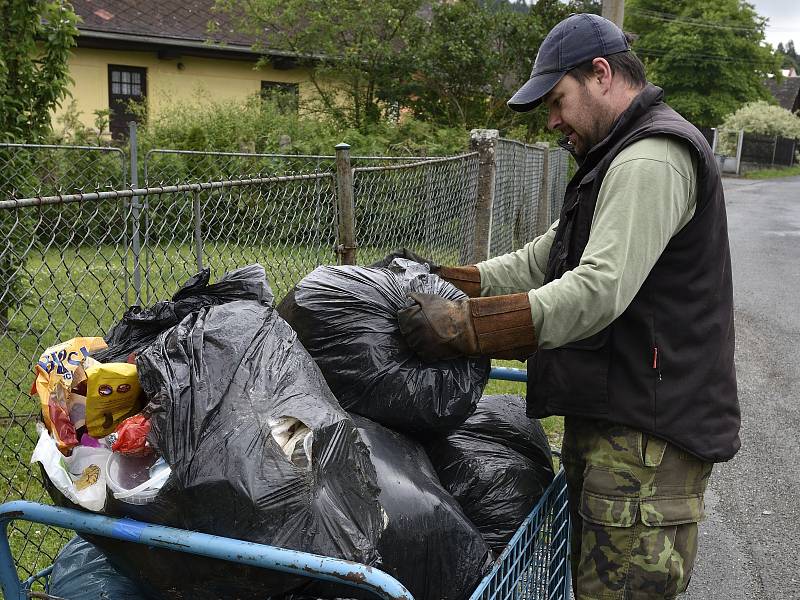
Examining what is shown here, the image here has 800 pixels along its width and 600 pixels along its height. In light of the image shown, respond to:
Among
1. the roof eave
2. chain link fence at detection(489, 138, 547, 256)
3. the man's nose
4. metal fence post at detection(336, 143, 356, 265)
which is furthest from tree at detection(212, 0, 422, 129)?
the man's nose

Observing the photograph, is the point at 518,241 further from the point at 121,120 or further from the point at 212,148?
the point at 121,120

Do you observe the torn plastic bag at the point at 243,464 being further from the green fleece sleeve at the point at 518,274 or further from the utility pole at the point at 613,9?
the utility pole at the point at 613,9

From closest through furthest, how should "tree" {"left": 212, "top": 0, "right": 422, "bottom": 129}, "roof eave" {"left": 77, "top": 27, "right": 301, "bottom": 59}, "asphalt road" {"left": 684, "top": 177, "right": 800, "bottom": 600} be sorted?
1. "asphalt road" {"left": 684, "top": 177, "right": 800, "bottom": 600}
2. "tree" {"left": 212, "top": 0, "right": 422, "bottom": 129}
3. "roof eave" {"left": 77, "top": 27, "right": 301, "bottom": 59}

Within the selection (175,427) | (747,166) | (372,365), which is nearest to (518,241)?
(372,365)

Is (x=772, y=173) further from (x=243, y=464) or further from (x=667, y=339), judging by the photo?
(x=243, y=464)

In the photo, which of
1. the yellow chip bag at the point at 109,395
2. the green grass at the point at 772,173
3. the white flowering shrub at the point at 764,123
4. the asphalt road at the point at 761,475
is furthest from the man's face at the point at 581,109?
the white flowering shrub at the point at 764,123

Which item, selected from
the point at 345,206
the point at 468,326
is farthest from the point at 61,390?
the point at 345,206

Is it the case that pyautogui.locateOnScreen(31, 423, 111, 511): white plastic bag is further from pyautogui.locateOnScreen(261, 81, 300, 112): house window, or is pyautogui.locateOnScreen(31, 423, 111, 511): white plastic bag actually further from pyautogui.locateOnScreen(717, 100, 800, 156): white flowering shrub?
pyautogui.locateOnScreen(717, 100, 800, 156): white flowering shrub

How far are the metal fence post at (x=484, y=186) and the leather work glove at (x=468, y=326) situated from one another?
4.02 metres

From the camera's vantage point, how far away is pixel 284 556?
4.77 feet

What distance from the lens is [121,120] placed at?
56.6 ft

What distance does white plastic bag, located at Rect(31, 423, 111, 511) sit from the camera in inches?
63.5

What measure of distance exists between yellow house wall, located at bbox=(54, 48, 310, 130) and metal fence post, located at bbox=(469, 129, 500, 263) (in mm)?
10771

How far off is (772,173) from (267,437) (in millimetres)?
37911
